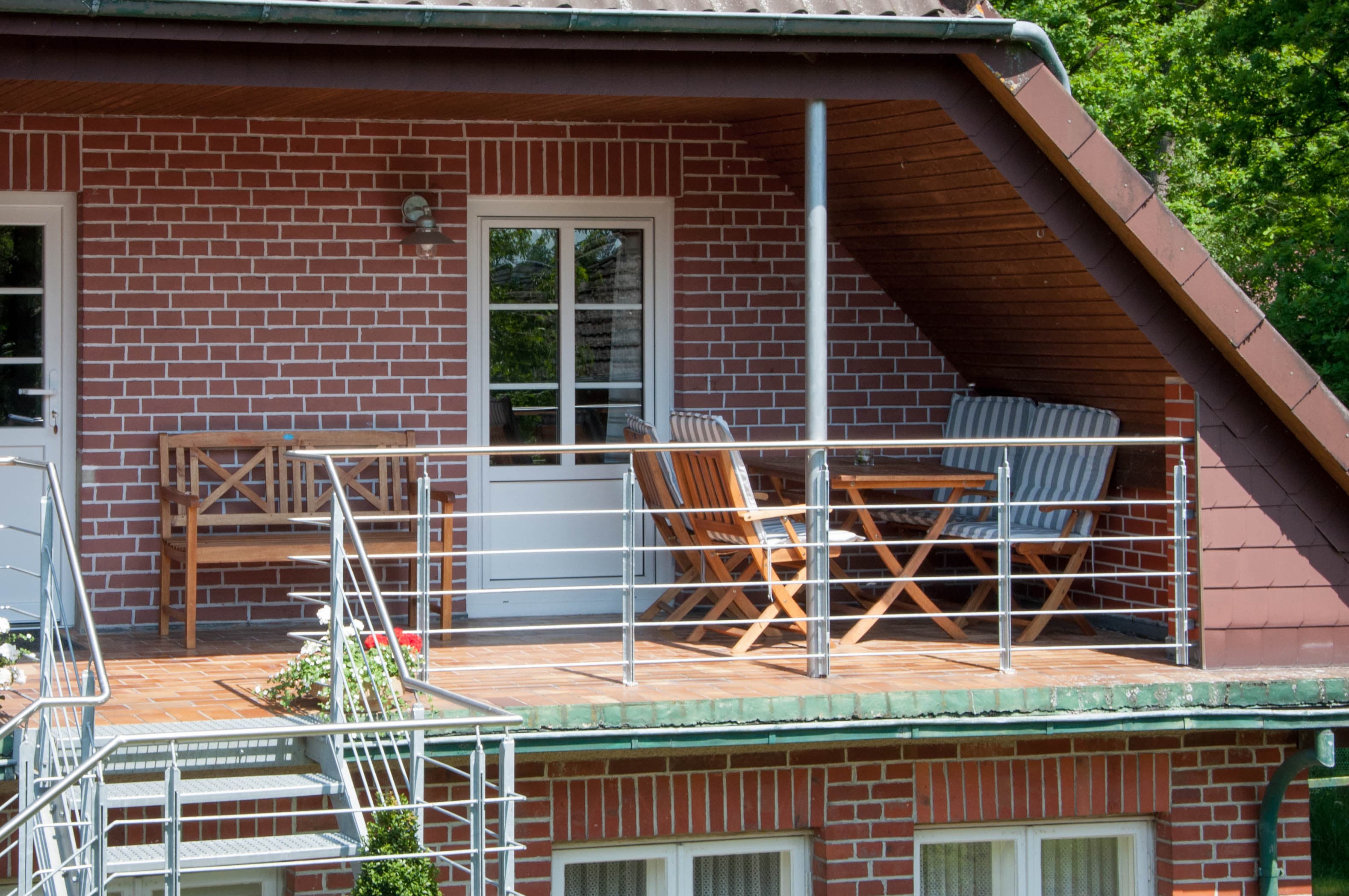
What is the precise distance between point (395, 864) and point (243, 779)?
878mm

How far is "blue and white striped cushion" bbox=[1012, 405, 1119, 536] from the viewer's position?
7.13 meters

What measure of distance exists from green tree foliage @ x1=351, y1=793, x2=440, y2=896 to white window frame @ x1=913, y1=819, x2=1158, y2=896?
2464 millimetres

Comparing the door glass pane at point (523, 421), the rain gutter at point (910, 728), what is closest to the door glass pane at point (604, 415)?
the door glass pane at point (523, 421)

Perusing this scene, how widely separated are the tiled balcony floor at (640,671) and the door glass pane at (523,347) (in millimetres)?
1444

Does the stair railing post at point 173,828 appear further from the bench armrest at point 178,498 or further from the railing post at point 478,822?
the bench armrest at point 178,498

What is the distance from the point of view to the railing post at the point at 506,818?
4586 millimetres

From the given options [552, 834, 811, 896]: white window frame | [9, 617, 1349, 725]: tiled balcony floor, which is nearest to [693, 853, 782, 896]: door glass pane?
Answer: [552, 834, 811, 896]: white window frame

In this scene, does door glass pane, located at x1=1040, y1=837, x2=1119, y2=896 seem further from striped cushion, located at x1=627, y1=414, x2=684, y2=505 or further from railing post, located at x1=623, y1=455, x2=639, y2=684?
striped cushion, located at x1=627, y1=414, x2=684, y2=505

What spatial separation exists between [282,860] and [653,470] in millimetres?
2725

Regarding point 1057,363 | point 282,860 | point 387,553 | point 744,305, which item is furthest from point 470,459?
point 282,860

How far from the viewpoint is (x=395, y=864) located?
15.0 feet

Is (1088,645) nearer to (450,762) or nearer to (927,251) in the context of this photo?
(927,251)

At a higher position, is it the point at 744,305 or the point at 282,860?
the point at 744,305

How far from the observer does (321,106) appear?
7.18 m
